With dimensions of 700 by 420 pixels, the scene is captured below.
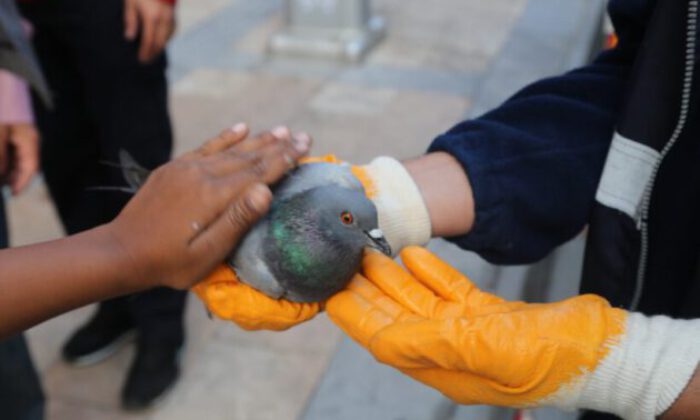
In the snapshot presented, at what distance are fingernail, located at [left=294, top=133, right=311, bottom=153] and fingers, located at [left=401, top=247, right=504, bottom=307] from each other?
33cm

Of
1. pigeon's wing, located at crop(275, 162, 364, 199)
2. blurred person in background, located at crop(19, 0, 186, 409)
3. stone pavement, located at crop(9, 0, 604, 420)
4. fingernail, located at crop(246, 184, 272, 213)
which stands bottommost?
stone pavement, located at crop(9, 0, 604, 420)

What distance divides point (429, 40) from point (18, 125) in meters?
4.56

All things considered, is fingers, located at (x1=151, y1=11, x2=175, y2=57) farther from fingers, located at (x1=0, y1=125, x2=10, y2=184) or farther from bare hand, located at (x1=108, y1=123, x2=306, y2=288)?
bare hand, located at (x1=108, y1=123, x2=306, y2=288)

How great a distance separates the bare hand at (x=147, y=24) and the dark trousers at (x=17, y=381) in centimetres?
81

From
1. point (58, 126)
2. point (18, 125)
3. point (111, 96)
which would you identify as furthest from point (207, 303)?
point (58, 126)

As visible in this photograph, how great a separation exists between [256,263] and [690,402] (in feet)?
2.81

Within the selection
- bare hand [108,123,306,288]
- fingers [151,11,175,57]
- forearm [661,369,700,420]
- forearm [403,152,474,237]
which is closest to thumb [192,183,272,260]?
bare hand [108,123,306,288]

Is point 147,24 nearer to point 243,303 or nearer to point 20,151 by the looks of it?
point 20,151

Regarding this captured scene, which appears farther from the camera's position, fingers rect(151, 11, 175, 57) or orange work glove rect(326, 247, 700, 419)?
fingers rect(151, 11, 175, 57)

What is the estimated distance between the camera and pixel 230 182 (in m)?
1.39

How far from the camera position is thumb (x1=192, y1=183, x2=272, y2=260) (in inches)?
52.6

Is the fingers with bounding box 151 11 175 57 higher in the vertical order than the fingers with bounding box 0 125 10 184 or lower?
higher

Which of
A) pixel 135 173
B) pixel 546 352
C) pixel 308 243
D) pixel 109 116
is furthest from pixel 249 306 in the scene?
pixel 109 116

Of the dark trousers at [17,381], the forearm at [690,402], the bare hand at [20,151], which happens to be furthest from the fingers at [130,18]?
the forearm at [690,402]
